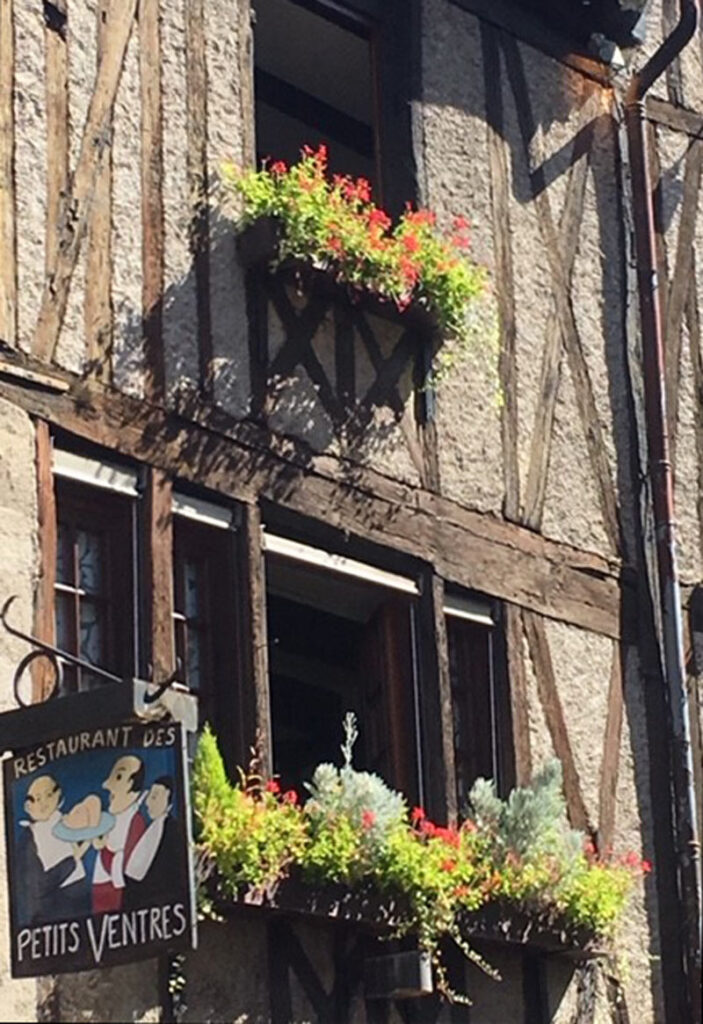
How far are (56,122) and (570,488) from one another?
3124 millimetres

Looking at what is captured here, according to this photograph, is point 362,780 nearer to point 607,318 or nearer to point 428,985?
point 428,985

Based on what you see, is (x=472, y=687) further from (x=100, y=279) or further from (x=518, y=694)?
(x=100, y=279)

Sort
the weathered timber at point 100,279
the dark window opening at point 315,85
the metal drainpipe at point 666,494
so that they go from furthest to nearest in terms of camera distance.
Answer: the dark window opening at point 315,85 < the metal drainpipe at point 666,494 < the weathered timber at point 100,279

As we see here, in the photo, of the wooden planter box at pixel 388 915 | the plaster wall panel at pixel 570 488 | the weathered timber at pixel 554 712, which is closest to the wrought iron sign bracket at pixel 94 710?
the wooden planter box at pixel 388 915

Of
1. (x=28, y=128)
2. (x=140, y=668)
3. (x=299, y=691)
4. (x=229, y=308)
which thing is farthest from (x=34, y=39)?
(x=299, y=691)

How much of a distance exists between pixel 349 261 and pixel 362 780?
217 centimetres

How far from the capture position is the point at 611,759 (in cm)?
1304

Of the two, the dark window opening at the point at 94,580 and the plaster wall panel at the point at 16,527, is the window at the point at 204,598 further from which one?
the plaster wall panel at the point at 16,527

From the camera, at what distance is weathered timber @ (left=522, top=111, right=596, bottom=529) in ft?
43.1

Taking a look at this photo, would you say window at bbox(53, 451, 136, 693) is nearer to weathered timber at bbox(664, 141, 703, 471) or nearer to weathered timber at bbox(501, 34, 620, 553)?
weathered timber at bbox(501, 34, 620, 553)

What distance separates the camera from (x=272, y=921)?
11070 mm

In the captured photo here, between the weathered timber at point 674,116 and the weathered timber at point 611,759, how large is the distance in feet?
9.32

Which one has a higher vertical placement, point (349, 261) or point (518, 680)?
point (349, 261)

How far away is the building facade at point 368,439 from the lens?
11148 millimetres
